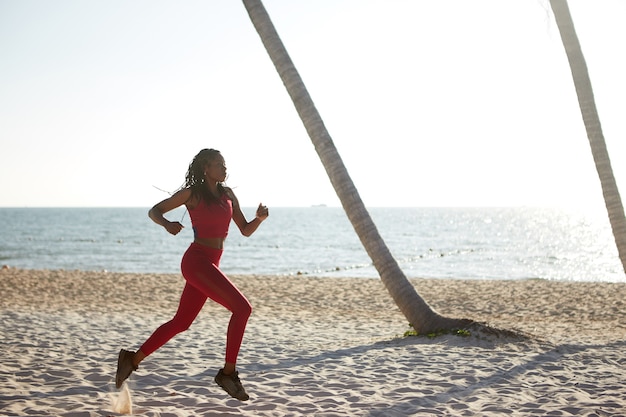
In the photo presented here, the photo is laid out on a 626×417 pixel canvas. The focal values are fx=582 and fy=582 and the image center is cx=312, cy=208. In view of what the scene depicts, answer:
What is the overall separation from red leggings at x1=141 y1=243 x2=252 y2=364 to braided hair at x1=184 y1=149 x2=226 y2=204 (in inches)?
15.5

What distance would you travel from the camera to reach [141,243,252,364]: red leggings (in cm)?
430

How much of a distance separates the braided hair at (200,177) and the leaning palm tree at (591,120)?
6696 mm

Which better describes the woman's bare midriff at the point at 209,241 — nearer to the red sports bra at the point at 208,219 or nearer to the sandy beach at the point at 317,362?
the red sports bra at the point at 208,219

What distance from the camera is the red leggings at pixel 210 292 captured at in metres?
4.30

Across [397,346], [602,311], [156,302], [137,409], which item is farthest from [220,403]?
[602,311]

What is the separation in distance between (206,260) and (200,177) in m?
0.69

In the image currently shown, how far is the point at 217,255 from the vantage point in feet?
14.8

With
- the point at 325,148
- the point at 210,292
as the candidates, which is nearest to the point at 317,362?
the point at 325,148

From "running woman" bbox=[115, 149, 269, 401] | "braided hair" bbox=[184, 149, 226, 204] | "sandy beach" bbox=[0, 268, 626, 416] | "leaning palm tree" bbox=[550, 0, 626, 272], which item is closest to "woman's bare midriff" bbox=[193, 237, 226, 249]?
"running woman" bbox=[115, 149, 269, 401]

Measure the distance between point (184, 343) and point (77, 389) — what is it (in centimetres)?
298

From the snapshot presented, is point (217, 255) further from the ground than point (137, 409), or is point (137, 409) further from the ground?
point (217, 255)

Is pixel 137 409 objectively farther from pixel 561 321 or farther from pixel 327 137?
pixel 561 321

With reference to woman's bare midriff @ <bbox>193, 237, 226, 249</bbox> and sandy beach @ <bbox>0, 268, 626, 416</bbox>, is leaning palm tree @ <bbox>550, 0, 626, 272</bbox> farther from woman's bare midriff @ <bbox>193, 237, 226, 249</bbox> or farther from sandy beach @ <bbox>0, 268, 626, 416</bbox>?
woman's bare midriff @ <bbox>193, 237, 226, 249</bbox>

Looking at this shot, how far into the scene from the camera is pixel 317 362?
7211mm
